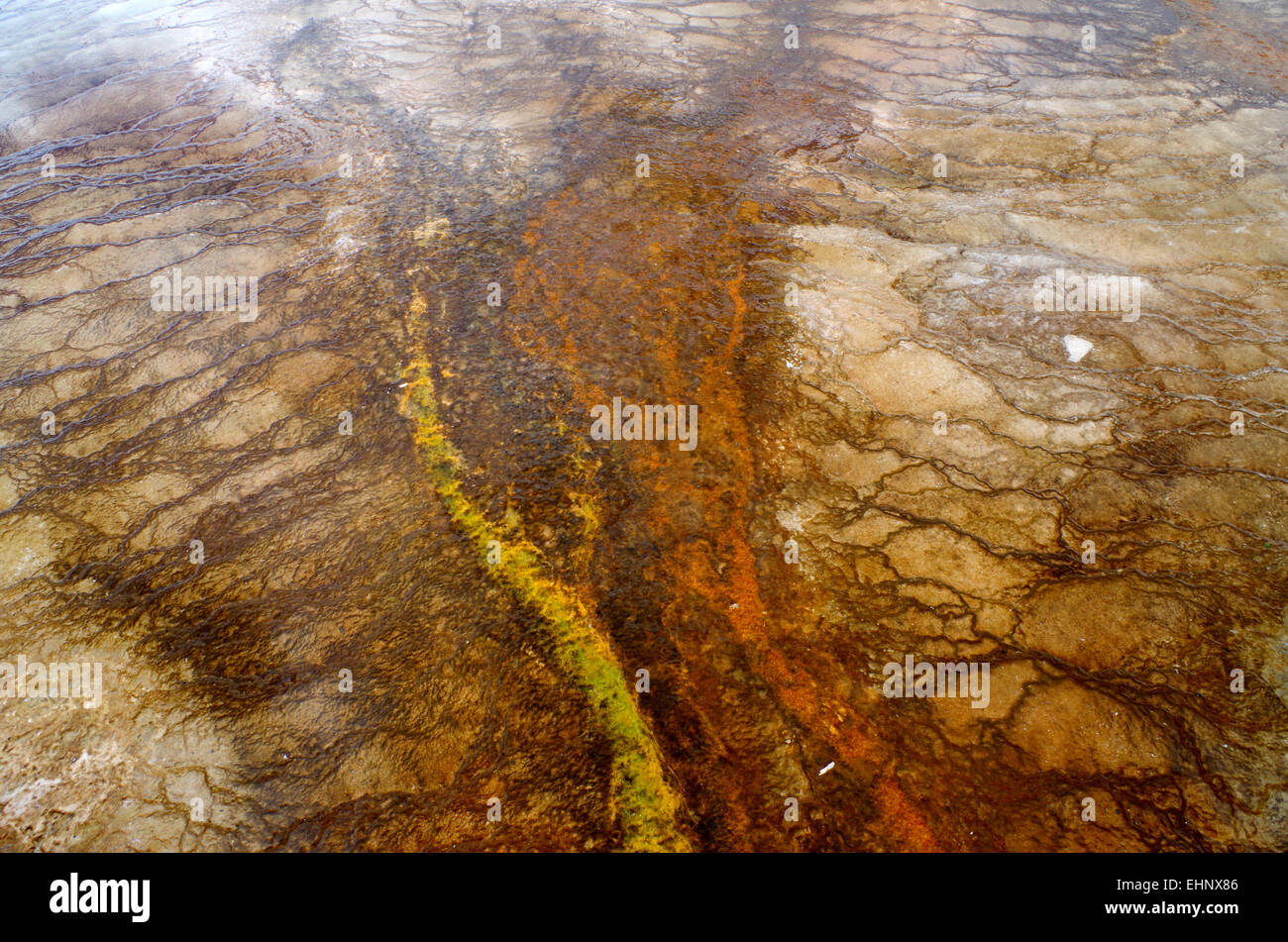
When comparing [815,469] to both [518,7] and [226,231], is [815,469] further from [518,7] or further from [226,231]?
[518,7]

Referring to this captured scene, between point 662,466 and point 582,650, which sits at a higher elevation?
point 662,466

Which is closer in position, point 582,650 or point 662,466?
point 582,650

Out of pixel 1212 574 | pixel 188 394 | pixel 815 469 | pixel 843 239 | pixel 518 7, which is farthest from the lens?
pixel 518 7
